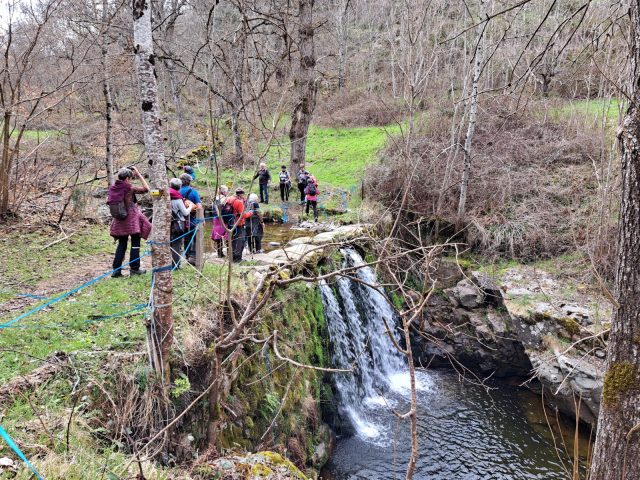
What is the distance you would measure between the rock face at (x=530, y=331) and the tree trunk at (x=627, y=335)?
14.8 feet

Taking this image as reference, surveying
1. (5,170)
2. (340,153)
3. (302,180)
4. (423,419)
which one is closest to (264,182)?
(302,180)

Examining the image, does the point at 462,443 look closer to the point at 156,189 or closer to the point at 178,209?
the point at 178,209

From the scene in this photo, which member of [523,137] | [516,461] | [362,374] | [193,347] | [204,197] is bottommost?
[516,461]

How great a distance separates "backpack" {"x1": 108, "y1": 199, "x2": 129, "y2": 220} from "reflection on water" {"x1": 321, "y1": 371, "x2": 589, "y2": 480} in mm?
5016

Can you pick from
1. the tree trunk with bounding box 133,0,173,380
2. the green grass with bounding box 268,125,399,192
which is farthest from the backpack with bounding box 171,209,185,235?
the green grass with bounding box 268,125,399,192

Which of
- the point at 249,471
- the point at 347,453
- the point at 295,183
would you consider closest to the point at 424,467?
the point at 347,453

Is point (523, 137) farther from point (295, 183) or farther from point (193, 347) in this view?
point (193, 347)

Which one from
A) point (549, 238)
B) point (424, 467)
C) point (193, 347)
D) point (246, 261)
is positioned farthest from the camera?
point (549, 238)

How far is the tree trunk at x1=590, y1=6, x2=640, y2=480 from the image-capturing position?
2613 mm

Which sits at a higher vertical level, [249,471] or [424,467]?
[249,471]

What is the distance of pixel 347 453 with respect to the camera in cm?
699

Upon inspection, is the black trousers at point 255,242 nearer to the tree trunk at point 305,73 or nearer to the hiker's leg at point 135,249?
the hiker's leg at point 135,249

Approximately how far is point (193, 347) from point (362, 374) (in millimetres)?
4569

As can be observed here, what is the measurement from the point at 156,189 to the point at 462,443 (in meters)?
6.74
